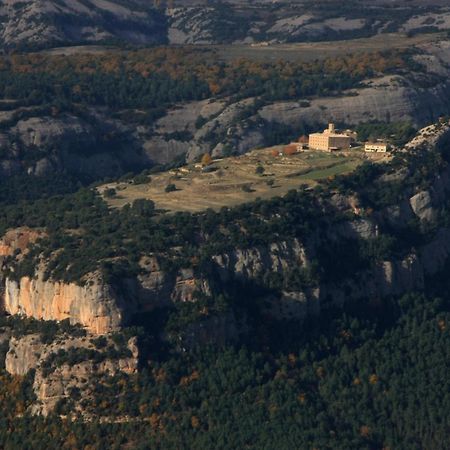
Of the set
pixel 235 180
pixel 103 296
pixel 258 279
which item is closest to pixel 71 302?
pixel 103 296

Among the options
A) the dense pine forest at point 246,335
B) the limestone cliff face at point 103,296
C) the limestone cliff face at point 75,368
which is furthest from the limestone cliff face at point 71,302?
the limestone cliff face at point 75,368

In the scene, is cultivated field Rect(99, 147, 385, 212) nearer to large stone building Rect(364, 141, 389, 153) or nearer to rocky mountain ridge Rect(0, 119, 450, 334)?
large stone building Rect(364, 141, 389, 153)

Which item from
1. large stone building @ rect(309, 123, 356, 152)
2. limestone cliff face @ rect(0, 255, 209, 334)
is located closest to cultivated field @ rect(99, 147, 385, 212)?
large stone building @ rect(309, 123, 356, 152)

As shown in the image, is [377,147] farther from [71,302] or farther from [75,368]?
[75,368]

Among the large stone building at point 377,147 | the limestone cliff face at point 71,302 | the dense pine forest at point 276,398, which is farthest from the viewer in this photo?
the large stone building at point 377,147

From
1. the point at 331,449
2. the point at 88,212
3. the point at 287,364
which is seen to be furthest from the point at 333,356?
the point at 88,212

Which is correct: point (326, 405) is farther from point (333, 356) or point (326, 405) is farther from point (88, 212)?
point (88, 212)

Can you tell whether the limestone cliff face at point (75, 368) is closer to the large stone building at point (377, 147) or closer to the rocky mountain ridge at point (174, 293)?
the rocky mountain ridge at point (174, 293)

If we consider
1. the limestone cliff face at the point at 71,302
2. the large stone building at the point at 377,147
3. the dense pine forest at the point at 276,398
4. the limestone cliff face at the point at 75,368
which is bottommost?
the dense pine forest at the point at 276,398
